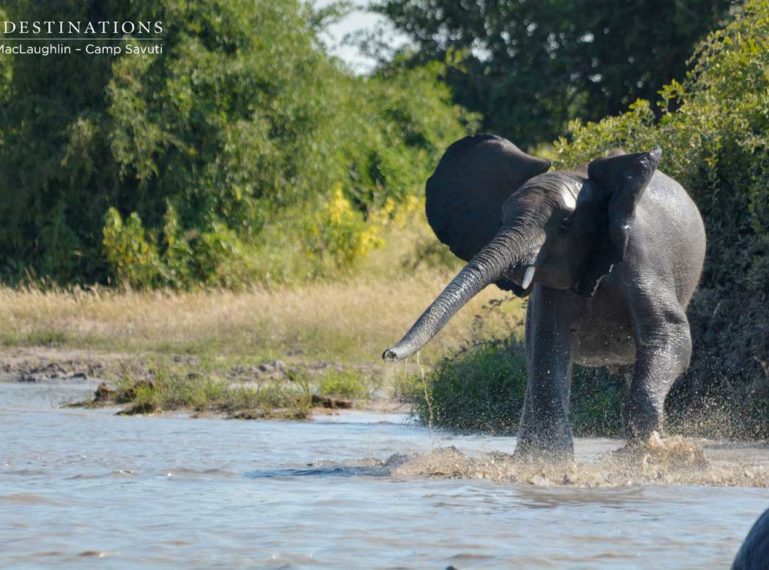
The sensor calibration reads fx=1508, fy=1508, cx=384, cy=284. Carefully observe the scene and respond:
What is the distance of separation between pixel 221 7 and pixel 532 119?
12.5m

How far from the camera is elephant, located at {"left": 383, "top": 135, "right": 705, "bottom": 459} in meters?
7.22

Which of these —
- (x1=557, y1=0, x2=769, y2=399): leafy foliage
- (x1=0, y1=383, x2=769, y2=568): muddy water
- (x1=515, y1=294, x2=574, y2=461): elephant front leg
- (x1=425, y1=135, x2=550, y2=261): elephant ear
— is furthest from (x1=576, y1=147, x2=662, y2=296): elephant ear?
(x1=557, y1=0, x2=769, y2=399): leafy foliage

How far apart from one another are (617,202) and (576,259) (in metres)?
0.34

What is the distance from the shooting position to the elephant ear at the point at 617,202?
23.7 ft

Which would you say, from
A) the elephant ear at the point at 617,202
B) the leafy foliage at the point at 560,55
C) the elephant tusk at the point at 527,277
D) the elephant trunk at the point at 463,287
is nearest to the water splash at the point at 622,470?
the elephant ear at the point at 617,202

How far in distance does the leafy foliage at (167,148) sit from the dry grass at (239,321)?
60.4 inches

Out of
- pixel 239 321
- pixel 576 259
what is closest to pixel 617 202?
pixel 576 259

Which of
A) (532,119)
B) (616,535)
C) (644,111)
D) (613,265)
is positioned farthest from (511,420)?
(532,119)

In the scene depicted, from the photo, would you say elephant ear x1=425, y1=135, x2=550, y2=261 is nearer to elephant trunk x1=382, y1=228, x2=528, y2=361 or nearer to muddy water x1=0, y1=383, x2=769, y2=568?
elephant trunk x1=382, y1=228, x2=528, y2=361

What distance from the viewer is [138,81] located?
810 inches

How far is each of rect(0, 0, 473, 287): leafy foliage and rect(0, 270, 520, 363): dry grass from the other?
5.03ft

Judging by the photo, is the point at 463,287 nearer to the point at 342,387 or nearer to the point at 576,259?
the point at 576,259

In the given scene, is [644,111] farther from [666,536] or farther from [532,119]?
[532,119]

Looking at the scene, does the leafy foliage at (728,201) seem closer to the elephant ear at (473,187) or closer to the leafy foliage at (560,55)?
the elephant ear at (473,187)
